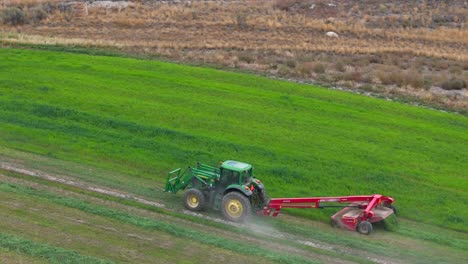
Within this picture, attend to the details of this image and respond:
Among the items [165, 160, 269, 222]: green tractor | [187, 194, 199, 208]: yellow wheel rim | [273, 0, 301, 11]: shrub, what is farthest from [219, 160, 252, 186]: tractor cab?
[273, 0, 301, 11]: shrub

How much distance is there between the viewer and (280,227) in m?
20.5

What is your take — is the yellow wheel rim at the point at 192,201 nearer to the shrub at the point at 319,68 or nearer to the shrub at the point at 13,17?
the shrub at the point at 319,68

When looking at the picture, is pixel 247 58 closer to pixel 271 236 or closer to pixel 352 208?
pixel 352 208

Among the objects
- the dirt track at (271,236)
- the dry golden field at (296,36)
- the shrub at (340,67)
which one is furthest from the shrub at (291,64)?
the dirt track at (271,236)

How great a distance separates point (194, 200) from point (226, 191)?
1118 millimetres

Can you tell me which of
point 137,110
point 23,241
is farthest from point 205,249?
point 137,110

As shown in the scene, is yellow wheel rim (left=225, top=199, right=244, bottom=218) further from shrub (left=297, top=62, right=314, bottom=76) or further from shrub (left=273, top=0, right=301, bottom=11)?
shrub (left=273, top=0, right=301, bottom=11)

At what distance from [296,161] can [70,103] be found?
37.2 ft

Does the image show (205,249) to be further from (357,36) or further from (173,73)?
(357,36)

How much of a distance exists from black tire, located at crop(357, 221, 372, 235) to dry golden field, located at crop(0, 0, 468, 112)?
16.7 m

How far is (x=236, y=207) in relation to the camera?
20.4 metres

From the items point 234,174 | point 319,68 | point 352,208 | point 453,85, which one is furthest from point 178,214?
point 453,85

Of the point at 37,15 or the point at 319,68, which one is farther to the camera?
the point at 37,15

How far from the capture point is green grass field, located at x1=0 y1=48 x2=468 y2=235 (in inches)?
963
